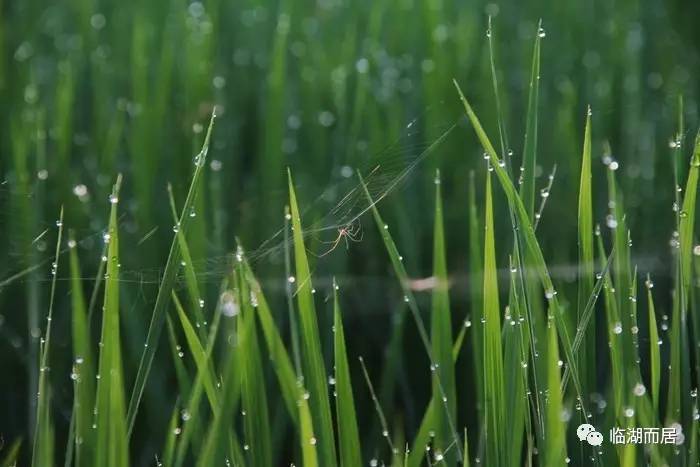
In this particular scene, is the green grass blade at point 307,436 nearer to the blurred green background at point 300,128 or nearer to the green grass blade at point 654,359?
the blurred green background at point 300,128

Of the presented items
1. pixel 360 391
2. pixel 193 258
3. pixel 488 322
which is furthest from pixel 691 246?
pixel 193 258

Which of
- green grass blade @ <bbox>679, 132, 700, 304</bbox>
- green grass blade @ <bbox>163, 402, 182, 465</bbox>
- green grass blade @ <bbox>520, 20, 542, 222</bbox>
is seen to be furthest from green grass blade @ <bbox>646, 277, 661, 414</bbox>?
green grass blade @ <bbox>163, 402, 182, 465</bbox>

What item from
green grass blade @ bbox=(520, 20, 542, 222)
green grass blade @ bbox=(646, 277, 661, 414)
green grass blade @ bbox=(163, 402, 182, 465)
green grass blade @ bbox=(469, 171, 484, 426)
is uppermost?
green grass blade @ bbox=(520, 20, 542, 222)

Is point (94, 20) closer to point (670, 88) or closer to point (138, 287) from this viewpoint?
Result: point (138, 287)

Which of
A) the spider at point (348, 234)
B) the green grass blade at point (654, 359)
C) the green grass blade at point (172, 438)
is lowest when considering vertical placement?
the green grass blade at point (172, 438)

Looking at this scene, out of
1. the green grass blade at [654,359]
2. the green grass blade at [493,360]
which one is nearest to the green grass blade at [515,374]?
the green grass blade at [493,360]

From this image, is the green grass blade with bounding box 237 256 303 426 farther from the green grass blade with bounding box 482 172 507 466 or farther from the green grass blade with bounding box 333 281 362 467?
the green grass blade with bounding box 482 172 507 466
